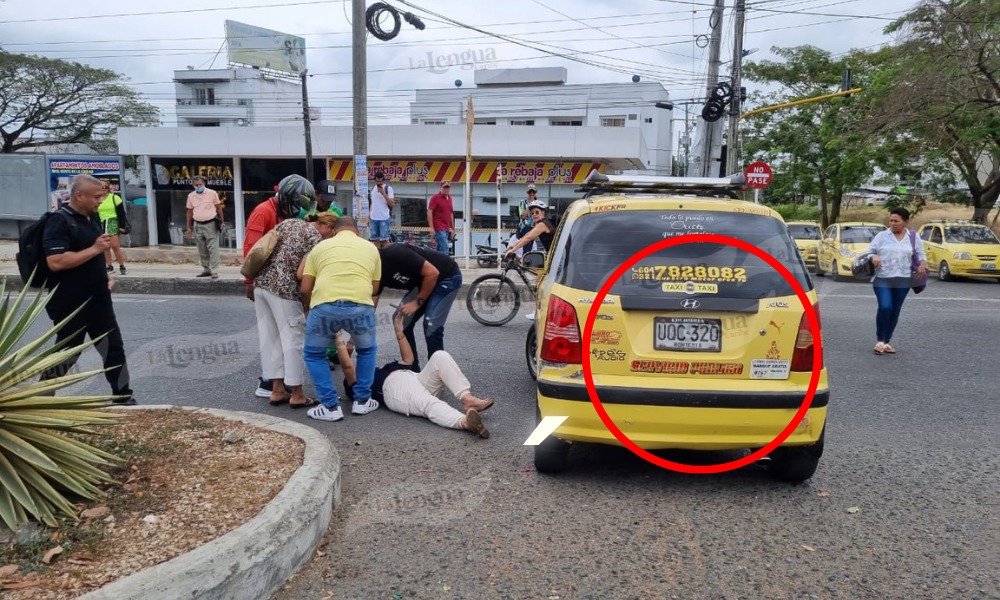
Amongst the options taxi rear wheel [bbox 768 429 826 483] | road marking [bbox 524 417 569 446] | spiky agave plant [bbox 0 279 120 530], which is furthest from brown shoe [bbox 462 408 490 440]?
spiky agave plant [bbox 0 279 120 530]

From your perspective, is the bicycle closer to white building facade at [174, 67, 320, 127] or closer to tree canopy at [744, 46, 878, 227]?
tree canopy at [744, 46, 878, 227]

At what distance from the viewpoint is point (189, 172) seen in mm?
25469

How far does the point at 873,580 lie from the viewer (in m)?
3.31

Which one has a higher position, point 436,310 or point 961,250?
point 436,310

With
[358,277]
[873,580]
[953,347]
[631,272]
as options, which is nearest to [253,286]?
[358,277]

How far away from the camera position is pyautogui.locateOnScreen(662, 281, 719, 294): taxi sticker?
4.04 meters

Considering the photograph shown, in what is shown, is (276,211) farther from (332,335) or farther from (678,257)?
(678,257)

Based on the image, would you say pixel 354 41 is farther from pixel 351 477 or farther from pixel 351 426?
pixel 351 477

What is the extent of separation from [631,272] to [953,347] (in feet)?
22.0

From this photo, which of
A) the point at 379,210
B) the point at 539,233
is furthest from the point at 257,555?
the point at 379,210

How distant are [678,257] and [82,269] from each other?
415 centimetres

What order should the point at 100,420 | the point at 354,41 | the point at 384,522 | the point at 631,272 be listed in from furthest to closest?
the point at 354,41 < the point at 631,272 < the point at 384,522 < the point at 100,420

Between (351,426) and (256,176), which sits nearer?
(351,426)

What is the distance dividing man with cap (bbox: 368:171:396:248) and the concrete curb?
462 inches
